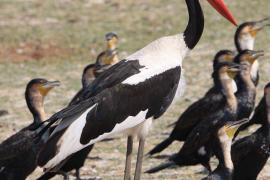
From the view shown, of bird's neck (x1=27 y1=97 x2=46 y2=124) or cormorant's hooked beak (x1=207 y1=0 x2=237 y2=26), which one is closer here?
cormorant's hooked beak (x1=207 y1=0 x2=237 y2=26)

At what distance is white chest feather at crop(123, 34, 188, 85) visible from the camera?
9.89 meters

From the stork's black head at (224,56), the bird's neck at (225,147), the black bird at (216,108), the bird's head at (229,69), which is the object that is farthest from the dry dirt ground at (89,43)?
the bird's neck at (225,147)

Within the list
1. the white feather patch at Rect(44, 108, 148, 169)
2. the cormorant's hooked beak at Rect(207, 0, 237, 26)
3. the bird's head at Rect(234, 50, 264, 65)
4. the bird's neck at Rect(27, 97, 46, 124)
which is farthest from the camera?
the bird's head at Rect(234, 50, 264, 65)

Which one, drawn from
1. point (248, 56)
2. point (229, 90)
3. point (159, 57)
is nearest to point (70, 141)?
point (159, 57)

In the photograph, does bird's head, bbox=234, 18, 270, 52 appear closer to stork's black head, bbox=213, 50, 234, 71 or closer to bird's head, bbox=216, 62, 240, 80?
stork's black head, bbox=213, 50, 234, 71

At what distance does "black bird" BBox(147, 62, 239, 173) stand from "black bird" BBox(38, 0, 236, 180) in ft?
7.86

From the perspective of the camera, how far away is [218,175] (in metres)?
11.0

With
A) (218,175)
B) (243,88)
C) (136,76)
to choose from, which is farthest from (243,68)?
(136,76)

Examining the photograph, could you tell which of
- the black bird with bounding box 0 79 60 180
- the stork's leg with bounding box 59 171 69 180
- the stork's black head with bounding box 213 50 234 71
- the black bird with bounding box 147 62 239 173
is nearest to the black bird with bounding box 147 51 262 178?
the black bird with bounding box 147 62 239 173

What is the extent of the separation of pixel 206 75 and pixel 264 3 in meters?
7.40

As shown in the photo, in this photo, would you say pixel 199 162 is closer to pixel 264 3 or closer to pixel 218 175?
pixel 218 175

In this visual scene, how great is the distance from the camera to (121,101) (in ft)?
32.1

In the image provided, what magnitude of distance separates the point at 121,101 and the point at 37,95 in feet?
12.1

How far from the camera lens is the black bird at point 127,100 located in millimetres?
9523
